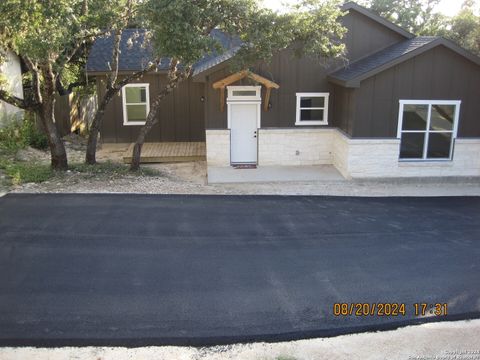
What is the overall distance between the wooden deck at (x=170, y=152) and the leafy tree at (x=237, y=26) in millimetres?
5217

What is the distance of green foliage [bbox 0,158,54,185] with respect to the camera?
12352 millimetres

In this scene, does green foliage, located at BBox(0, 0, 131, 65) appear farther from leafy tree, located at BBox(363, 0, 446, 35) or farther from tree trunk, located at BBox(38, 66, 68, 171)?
leafy tree, located at BBox(363, 0, 446, 35)

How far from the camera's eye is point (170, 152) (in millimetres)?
16391

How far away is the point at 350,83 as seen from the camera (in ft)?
41.7

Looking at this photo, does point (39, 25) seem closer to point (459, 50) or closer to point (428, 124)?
point (428, 124)

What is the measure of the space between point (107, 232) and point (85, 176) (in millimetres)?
4344

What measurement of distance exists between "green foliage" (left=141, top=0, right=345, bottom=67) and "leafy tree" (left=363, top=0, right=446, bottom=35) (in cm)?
1496

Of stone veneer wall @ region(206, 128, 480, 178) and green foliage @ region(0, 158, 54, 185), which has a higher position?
stone veneer wall @ region(206, 128, 480, 178)

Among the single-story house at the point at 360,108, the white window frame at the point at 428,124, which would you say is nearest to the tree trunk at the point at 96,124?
the single-story house at the point at 360,108

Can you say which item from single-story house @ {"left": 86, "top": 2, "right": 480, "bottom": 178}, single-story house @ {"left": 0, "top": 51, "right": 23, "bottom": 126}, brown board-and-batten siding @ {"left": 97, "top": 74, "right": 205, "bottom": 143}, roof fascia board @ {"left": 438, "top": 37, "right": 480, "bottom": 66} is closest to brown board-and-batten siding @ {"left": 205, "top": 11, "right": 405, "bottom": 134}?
single-story house @ {"left": 86, "top": 2, "right": 480, "bottom": 178}

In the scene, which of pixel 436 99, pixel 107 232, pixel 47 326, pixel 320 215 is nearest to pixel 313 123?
pixel 436 99

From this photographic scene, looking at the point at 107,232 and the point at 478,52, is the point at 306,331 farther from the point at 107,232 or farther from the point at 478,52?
the point at 478,52

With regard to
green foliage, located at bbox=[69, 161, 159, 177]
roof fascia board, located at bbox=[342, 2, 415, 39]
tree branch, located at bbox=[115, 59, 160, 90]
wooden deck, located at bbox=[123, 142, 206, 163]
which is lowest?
green foliage, located at bbox=[69, 161, 159, 177]
